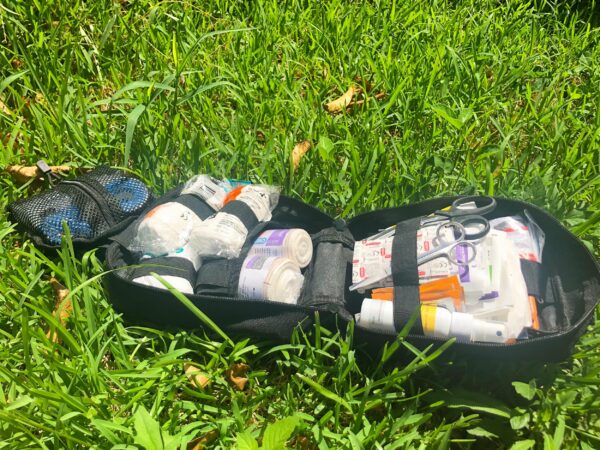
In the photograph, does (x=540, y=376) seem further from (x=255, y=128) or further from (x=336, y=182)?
(x=255, y=128)

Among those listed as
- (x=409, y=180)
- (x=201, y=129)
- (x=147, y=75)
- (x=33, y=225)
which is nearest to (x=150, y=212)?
(x=33, y=225)

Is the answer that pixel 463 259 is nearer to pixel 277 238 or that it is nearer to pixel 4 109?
pixel 277 238

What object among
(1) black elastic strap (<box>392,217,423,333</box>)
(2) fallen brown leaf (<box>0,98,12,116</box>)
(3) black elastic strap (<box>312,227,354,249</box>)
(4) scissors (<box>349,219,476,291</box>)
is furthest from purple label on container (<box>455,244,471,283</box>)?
(2) fallen brown leaf (<box>0,98,12,116</box>)

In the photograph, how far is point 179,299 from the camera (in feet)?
4.77

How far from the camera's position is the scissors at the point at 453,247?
1.40 m

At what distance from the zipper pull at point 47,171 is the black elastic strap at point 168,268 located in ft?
1.91

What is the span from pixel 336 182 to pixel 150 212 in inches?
26.9

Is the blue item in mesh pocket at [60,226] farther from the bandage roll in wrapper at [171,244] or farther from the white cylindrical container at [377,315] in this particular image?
the white cylindrical container at [377,315]

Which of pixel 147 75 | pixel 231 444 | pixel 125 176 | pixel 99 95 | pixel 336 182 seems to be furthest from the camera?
pixel 99 95

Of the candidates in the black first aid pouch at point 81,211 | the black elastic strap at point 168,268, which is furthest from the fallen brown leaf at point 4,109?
the black elastic strap at point 168,268

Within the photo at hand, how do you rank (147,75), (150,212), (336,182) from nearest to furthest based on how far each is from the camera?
(150,212), (336,182), (147,75)

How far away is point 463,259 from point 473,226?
13 centimetres

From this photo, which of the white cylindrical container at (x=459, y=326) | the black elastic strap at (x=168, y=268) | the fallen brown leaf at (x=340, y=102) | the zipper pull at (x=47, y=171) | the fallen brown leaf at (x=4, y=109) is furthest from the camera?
the fallen brown leaf at (x=340, y=102)

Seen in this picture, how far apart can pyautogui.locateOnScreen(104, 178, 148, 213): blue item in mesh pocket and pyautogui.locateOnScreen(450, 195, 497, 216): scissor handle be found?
0.98 metres
